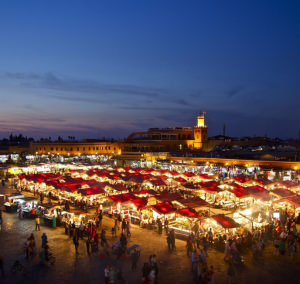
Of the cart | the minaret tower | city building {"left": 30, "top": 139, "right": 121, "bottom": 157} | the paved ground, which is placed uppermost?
the minaret tower

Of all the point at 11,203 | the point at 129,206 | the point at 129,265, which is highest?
the point at 129,206

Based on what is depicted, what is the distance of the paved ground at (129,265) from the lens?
9094 millimetres

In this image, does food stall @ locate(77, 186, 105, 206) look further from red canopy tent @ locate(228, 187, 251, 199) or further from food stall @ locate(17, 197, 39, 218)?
red canopy tent @ locate(228, 187, 251, 199)

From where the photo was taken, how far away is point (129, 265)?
10078 millimetres

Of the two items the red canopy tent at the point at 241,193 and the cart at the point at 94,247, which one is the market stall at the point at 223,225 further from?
the red canopy tent at the point at 241,193

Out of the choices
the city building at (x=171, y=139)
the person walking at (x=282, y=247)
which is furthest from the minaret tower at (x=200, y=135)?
the person walking at (x=282, y=247)

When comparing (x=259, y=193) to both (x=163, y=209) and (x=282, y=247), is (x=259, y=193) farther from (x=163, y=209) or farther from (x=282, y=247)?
(x=282, y=247)

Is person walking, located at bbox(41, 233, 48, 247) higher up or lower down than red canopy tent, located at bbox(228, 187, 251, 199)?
lower down

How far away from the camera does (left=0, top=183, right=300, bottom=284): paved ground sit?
9094 millimetres

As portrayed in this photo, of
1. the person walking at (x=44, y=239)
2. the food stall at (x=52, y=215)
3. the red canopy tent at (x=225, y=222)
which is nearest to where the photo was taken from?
the person walking at (x=44, y=239)

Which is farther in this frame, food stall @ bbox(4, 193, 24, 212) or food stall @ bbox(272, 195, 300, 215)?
food stall @ bbox(4, 193, 24, 212)

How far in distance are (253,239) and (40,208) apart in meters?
11.5

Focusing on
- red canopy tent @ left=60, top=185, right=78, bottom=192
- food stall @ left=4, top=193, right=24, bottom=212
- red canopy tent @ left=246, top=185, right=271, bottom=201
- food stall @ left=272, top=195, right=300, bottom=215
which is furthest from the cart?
red canopy tent @ left=246, top=185, right=271, bottom=201

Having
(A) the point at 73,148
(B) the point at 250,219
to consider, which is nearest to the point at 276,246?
(B) the point at 250,219
